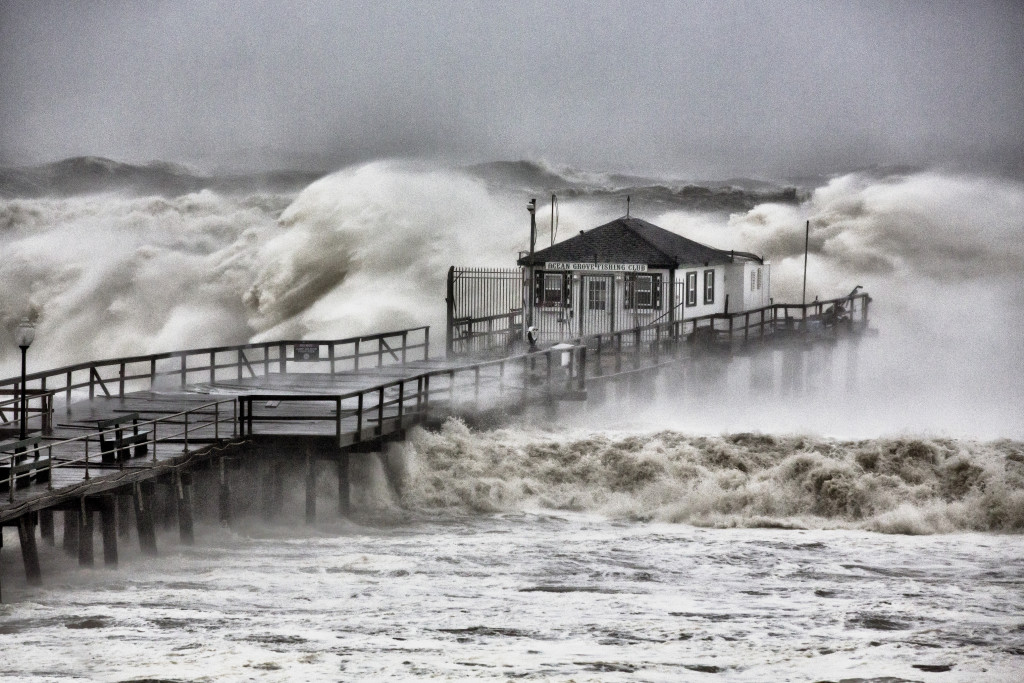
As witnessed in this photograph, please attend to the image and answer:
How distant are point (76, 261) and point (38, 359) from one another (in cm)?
704

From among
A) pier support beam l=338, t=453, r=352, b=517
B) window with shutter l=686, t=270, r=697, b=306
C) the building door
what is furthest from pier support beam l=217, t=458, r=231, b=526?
window with shutter l=686, t=270, r=697, b=306

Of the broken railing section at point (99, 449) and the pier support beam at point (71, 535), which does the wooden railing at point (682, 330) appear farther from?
the pier support beam at point (71, 535)

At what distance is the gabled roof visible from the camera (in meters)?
31.0

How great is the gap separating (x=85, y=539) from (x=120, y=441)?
4.08 ft

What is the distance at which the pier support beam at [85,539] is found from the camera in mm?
17500

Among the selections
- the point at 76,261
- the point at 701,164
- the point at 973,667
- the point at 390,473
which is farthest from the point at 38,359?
the point at 973,667

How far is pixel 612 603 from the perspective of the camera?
17.1 meters

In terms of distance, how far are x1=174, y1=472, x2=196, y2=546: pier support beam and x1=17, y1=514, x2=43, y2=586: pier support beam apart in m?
2.20

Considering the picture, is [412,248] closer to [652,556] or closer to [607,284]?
[607,284]

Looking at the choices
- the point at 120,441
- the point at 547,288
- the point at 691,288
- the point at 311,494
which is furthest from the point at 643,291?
the point at 120,441

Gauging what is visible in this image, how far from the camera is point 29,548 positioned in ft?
54.7

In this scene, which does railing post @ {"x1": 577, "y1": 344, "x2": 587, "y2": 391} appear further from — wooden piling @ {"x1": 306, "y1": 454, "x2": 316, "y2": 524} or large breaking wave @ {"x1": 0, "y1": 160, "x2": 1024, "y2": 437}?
large breaking wave @ {"x1": 0, "y1": 160, "x2": 1024, "y2": 437}

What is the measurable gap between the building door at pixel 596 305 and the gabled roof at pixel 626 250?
45 centimetres

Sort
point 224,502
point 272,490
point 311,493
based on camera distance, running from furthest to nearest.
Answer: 1. point 272,490
2. point 311,493
3. point 224,502
